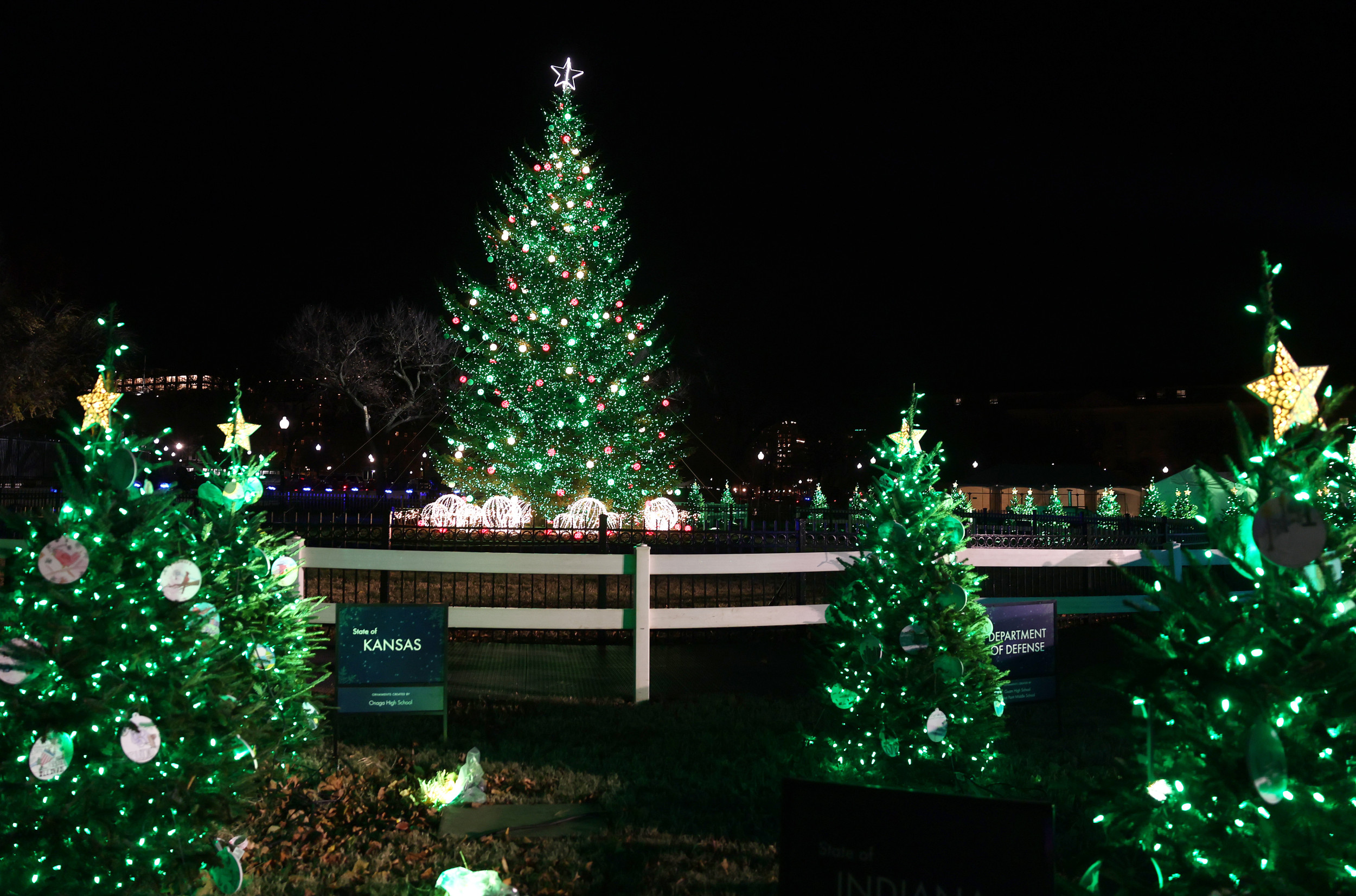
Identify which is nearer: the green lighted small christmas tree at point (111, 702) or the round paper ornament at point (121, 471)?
the green lighted small christmas tree at point (111, 702)

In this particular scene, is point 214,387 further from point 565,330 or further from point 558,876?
point 558,876

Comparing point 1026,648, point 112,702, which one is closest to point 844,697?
point 1026,648

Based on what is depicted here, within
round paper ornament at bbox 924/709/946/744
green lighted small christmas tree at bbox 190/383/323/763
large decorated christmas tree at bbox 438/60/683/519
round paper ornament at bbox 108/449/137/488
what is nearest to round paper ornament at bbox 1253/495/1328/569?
round paper ornament at bbox 924/709/946/744

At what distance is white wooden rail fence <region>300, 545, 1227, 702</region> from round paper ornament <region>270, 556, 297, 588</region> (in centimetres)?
195

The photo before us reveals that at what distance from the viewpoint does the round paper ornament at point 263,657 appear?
17.0 feet

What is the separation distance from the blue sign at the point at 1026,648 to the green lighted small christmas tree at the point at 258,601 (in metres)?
4.69

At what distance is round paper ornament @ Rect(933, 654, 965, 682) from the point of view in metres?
4.94

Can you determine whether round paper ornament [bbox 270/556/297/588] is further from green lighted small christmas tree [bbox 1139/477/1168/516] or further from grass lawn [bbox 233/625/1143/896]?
green lighted small christmas tree [bbox 1139/477/1168/516]

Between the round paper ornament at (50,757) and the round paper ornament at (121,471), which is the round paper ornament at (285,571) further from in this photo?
the round paper ornament at (50,757)

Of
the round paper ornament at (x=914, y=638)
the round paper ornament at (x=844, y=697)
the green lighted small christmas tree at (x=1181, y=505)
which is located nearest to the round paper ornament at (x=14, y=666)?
the round paper ornament at (x=844, y=697)

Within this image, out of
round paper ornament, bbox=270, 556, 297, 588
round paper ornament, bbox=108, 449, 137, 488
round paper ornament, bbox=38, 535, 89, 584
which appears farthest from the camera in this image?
round paper ornament, bbox=270, 556, 297, 588

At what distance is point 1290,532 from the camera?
267cm

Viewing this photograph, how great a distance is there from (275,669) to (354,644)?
1073mm

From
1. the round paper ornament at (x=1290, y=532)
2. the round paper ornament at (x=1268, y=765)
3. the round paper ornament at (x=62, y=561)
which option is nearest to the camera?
the round paper ornament at (x=1268, y=765)
